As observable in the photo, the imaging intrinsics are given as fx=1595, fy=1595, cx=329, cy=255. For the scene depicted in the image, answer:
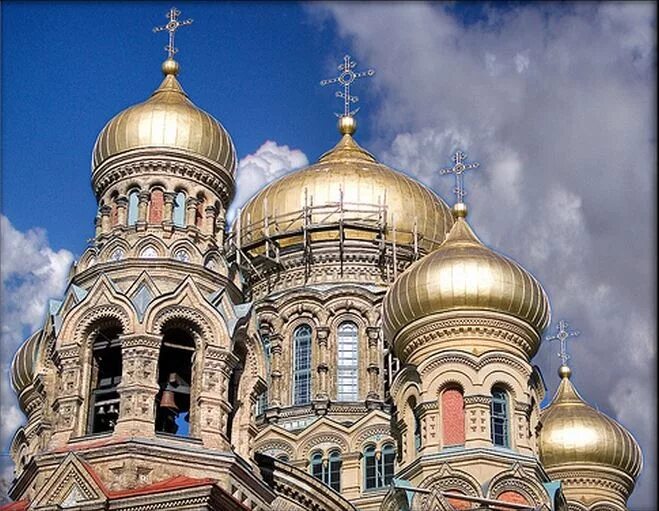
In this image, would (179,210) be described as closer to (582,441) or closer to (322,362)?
(322,362)

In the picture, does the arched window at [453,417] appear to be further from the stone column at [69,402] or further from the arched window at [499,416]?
the stone column at [69,402]

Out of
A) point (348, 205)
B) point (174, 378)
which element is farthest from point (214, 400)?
point (348, 205)

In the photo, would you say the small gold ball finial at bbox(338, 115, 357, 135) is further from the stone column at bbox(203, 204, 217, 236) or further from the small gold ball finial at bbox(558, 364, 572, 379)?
the stone column at bbox(203, 204, 217, 236)

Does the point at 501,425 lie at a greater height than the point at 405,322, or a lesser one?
lesser

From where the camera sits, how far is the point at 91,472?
2119 cm

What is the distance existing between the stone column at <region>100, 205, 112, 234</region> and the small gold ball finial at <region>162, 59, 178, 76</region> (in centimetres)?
295

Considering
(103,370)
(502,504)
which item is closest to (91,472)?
(103,370)

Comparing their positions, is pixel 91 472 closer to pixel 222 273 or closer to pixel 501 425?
pixel 222 273

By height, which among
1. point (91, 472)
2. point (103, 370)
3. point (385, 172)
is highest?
point (385, 172)

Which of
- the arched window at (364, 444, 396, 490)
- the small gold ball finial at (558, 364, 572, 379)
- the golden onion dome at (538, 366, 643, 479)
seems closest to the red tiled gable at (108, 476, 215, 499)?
the arched window at (364, 444, 396, 490)

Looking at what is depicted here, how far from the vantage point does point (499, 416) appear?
83.8ft

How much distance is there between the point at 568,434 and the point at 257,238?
23.9 feet

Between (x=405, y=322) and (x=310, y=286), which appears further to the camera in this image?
(x=310, y=286)

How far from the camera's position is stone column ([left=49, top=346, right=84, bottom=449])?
22.0 m
